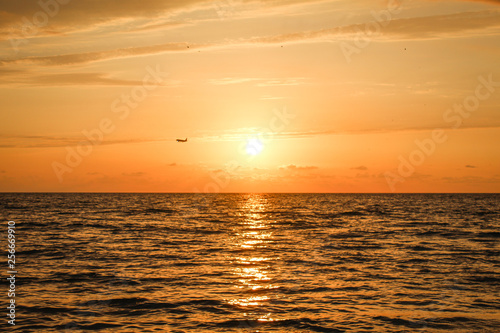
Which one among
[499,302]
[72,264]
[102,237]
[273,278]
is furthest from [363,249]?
[102,237]

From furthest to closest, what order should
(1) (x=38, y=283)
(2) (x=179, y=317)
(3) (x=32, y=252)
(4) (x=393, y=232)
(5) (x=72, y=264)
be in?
(4) (x=393, y=232), (3) (x=32, y=252), (5) (x=72, y=264), (1) (x=38, y=283), (2) (x=179, y=317)

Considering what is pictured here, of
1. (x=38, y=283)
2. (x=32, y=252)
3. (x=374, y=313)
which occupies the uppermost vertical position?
(x=32, y=252)

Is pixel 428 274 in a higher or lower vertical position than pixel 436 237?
lower

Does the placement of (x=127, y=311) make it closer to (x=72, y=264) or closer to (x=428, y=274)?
(x=72, y=264)

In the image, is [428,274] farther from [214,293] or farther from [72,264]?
[72,264]

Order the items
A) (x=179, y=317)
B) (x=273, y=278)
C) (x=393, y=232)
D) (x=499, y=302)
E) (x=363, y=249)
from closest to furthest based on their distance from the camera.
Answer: (x=179, y=317) → (x=499, y=302) → (x=273, y=278) → (x=363, y=249) → (x=393, y=232)

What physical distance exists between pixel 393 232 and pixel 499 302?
29.9 m

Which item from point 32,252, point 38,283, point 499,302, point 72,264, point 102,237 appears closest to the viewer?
point 499,302

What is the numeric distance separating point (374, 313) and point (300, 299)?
3.39 metres

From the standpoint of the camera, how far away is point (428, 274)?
26203 mm

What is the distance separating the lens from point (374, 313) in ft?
60.6

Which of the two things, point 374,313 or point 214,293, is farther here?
point 214,293

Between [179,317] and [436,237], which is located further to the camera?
[436,237]

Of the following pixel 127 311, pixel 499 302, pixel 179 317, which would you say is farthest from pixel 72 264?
pixel 499 302
